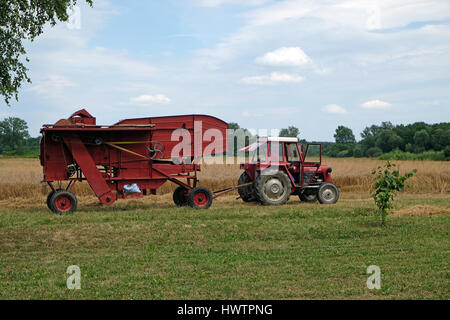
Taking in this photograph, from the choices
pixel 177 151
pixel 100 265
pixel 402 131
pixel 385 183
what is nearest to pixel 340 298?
pixel 100 265

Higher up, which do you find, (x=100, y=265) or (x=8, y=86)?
(x=8, y=86)

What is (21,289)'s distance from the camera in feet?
26.1

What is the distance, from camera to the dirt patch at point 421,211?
15461 mm

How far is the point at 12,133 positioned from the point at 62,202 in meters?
54.6

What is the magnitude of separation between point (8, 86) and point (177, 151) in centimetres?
551

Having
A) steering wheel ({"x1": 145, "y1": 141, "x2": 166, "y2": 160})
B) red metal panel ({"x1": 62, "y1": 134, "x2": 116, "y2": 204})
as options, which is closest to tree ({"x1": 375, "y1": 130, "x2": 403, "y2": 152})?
steering wheel ({"x1": 145, "y1": 141, "x2": 166, "y2": 160})

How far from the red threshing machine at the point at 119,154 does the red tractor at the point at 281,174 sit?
1729 mm

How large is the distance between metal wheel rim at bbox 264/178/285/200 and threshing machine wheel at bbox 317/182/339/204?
1.57m

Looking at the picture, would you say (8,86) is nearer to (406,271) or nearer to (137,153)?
(137,153)

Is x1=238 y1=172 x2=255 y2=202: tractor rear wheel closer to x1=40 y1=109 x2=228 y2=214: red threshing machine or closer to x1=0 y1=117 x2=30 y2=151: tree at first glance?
x1=40 y1=109 x2=228 y2=214: red threshing machine

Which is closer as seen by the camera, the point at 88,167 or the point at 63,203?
the point at 63,203

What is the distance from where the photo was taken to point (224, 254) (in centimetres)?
1059

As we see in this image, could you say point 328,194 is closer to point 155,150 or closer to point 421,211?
point 421,211

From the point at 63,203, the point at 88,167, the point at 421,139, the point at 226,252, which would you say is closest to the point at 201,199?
the point at 88,167
